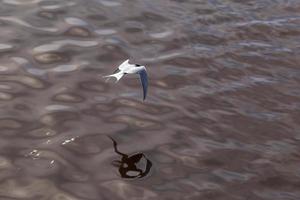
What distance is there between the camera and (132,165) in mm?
5535

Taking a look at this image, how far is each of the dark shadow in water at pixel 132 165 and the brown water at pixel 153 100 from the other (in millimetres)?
36

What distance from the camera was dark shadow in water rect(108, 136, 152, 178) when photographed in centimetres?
541

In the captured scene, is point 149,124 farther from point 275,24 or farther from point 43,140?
point 275,24

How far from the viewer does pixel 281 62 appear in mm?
7836

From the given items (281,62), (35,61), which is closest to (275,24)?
(281,62)

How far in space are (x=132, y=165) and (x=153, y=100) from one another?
141 cm

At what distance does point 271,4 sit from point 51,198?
6.49 meters

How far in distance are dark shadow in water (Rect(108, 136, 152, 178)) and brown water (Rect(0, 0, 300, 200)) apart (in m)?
0.04

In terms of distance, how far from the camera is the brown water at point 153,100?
211 inches

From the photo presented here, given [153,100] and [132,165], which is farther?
[153,100]

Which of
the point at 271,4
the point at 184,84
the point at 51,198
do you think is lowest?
the point at 51,198

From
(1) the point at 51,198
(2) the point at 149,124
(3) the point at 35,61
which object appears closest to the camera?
(1) the point at 51,198

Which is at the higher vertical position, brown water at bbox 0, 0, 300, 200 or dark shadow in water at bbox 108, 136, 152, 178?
brown water at bbox 0, 0, 300, 200

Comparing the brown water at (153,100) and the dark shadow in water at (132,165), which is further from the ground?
the brown water at (153,100)
